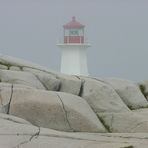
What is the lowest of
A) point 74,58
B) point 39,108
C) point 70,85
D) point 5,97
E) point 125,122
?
point 74,58

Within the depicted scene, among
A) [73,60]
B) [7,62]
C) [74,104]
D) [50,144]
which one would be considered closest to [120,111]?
[74,104]

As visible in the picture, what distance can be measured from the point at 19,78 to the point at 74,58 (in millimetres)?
59826

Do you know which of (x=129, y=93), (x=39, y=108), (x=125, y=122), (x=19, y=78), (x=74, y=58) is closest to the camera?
(x=39, y=108)

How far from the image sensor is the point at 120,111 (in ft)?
54.2

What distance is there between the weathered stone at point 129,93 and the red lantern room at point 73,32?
187 feet

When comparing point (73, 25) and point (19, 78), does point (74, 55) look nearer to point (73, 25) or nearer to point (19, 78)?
point (73, 25)

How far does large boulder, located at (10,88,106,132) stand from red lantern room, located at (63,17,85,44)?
6250 centimetres

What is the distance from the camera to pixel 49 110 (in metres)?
13.8

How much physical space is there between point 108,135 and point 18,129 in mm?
2360

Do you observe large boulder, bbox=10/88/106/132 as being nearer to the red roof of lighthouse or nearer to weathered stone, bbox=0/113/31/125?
weathered stone, bbox=0/113/31/125

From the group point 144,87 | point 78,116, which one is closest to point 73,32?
point 144,87

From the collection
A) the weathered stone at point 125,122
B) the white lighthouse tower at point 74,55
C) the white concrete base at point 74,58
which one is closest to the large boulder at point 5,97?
the weathered stone at point 125,122

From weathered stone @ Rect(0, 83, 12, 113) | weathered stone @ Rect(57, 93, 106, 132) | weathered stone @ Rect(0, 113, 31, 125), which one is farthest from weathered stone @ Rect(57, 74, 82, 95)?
weathered stone @ Rect(0, 113, 31, 125)

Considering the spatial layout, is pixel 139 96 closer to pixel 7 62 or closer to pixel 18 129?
pixel 7 62
